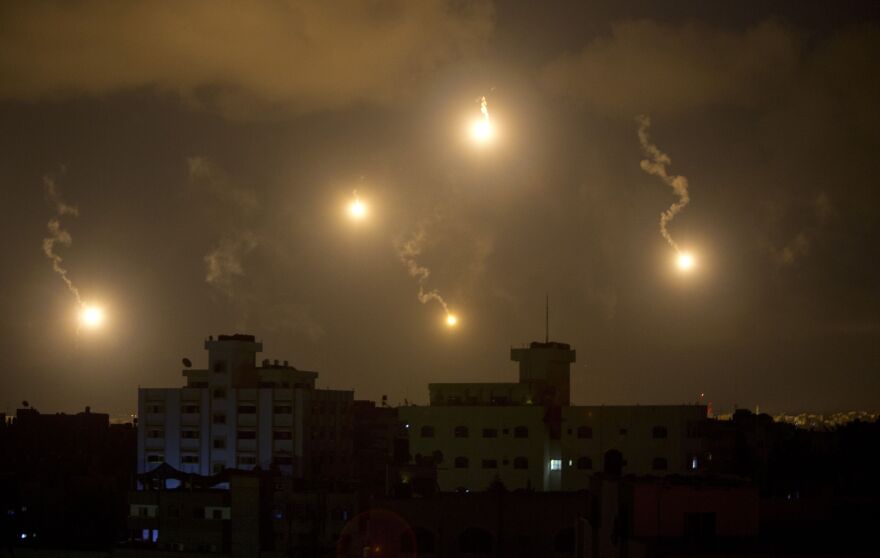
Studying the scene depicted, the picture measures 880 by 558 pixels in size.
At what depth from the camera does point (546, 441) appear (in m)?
72.9

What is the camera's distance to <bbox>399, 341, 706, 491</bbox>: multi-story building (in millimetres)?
72375

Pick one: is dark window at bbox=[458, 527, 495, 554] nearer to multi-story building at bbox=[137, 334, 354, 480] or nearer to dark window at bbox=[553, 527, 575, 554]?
dark window at bbox=[553, 527, 575, 554]

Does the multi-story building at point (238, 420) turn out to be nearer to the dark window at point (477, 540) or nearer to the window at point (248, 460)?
the window at point (248, 460)

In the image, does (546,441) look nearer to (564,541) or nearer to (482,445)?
(482,445)

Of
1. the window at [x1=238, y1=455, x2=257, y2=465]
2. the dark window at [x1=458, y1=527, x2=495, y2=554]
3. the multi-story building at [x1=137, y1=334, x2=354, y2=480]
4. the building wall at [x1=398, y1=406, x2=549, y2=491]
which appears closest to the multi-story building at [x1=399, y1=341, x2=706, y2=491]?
the building wall at [x1=398, y1=406, x2=549, y2=491]

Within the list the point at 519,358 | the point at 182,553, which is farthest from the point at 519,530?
the point at 519,358

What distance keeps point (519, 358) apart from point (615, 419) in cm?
940

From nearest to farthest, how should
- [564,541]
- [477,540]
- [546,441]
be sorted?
[564,541] < [477,540] < [546,441]

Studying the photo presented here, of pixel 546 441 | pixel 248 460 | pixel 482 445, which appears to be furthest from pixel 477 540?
pixel 248 460

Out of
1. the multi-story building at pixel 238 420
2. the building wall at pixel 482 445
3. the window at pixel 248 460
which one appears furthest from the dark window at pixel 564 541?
the window at pixel 248 460

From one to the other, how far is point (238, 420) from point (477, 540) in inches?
1270

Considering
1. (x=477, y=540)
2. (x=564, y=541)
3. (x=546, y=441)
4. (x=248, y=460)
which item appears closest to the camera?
(x=564, y=541)

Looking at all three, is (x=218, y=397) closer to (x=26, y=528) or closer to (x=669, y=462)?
(x=26, y=528)

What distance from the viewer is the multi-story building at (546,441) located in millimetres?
72375
